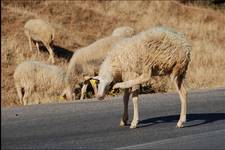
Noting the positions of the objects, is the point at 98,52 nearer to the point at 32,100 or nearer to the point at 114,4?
the point at 32,100

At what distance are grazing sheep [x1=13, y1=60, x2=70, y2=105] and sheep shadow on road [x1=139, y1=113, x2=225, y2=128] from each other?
780 centimetres

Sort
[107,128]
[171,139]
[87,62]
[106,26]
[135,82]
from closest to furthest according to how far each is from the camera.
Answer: [171,139] < [135,82] < [107,128] < [87,62] < [106,26]

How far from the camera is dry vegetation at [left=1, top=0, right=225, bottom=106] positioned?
1003 inches

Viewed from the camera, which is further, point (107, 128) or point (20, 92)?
point (20, 92)

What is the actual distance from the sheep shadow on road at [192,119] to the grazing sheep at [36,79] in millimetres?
7804

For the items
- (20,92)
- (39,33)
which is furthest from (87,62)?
(39,33)

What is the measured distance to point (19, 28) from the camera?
30.0 m

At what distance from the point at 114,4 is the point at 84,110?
94.0ft

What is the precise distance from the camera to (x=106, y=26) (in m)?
36.6

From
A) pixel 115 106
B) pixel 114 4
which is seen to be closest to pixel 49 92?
pixel 115 106

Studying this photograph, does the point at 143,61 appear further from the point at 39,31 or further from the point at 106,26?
the point at 106,26

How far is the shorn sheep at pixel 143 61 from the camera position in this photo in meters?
11.9

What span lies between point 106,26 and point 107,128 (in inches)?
980

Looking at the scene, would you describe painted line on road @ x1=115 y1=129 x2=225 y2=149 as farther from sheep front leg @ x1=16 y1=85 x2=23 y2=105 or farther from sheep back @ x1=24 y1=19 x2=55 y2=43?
sheep back @ x1=24 y1=19 x2=55 y2=43
